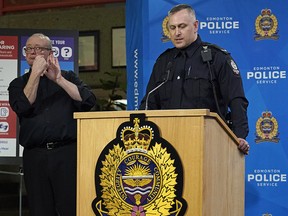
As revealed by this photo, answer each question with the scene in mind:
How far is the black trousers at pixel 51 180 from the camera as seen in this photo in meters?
3.27

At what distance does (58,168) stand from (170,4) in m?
1.62

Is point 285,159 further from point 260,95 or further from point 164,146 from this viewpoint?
point 164,146

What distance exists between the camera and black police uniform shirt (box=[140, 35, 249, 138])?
279 centimetres

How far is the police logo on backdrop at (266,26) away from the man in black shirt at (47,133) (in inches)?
57.8

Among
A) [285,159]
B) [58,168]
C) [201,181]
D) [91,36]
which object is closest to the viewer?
[201,181]

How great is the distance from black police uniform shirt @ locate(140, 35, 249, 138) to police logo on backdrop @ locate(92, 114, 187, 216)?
62 cm

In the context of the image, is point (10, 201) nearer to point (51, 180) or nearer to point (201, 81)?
point (51, 180)

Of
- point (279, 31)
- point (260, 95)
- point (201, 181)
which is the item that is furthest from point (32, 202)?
point (279, 31)

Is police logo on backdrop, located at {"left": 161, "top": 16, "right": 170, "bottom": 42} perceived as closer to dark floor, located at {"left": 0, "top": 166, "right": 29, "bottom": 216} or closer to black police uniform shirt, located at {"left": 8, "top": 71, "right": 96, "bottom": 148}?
black police uniform shirt, located at {"left": 8, "top": 71, "right": 96, "bottom": 148}

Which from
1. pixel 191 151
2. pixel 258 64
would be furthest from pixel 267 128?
pixel 191 151

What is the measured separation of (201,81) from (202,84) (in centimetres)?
2

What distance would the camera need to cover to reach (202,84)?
280 centimetres

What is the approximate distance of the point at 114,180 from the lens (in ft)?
7.24

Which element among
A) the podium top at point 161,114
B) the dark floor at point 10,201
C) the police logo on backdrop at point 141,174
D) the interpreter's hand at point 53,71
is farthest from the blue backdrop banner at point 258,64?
the dark floor at point 10,201
